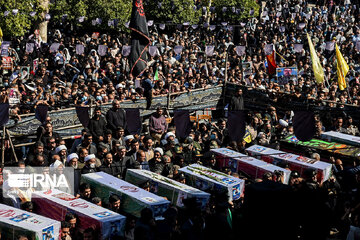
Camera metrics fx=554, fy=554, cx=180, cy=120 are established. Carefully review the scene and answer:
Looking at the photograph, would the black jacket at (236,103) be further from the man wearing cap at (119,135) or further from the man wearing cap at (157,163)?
the man wearing cap at (157,163)

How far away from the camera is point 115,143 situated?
1129 cm

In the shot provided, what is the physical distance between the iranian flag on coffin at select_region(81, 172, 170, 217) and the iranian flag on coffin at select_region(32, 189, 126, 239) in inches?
18.8

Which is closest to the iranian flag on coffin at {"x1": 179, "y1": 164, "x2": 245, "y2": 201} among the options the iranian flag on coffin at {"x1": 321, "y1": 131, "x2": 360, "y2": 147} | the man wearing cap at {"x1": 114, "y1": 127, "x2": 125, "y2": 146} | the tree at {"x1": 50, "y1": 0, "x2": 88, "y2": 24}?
the man wearing cap at {"x1": 114, "y1": 127, "x2": 125, "y2": 146}

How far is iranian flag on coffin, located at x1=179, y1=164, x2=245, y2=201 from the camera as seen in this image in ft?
31.2

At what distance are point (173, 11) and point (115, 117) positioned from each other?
17736mm

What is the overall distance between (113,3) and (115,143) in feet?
58.1

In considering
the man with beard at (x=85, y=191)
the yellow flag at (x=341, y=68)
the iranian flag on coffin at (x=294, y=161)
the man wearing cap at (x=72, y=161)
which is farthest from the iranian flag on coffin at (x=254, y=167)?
the yellow flag at (x=341, y=68)

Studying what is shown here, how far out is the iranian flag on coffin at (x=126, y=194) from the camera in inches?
332

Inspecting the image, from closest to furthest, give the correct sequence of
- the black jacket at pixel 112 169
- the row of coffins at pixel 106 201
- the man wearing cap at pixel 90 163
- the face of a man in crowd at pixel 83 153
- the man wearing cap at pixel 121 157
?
the row of coffins at pixel 106 201 → the man wearing cap at pixel 90 163 → the black jacket at pixel 112 169 → the face of a man in crowd at pixel 83 153 → the man wearing cap at pixel 121 157

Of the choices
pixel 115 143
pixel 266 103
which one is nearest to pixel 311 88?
pixel 266 103

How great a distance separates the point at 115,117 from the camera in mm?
13102

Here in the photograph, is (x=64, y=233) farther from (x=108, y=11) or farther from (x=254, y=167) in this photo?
(x=108, y=11)

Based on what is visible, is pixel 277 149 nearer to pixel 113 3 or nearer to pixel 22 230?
pixel 22 230

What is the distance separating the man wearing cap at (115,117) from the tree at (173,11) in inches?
679
